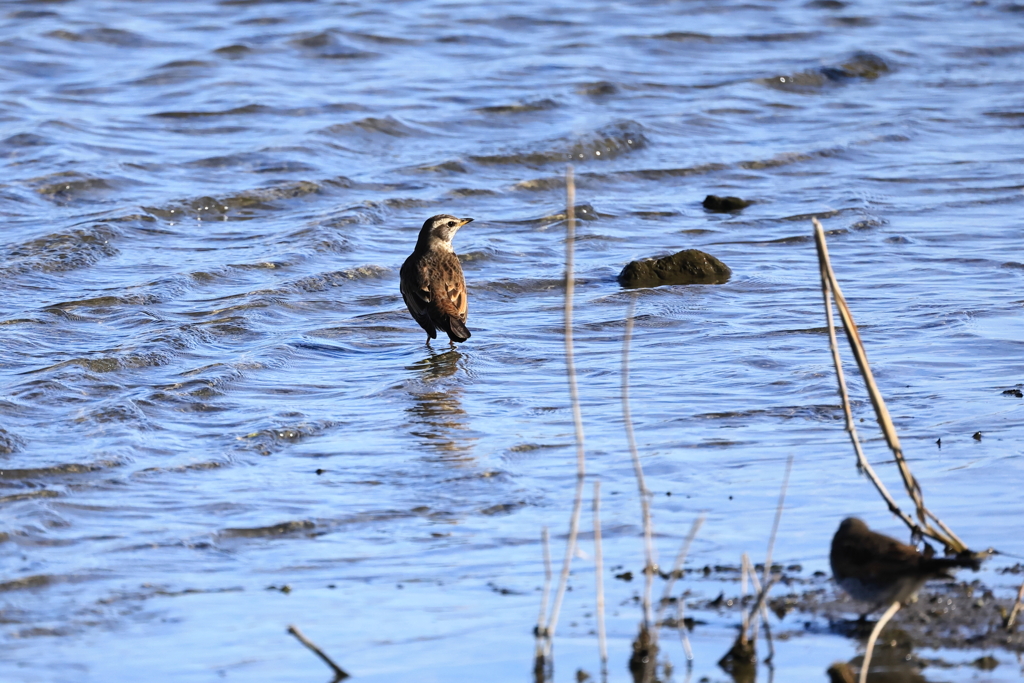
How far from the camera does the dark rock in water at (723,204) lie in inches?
514

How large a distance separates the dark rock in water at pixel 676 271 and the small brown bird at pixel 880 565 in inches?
230

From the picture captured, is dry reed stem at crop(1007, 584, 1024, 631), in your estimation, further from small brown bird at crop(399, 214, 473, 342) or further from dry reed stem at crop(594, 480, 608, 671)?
small brown bird at crop(399, 214, 473, 342)

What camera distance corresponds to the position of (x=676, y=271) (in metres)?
10.5

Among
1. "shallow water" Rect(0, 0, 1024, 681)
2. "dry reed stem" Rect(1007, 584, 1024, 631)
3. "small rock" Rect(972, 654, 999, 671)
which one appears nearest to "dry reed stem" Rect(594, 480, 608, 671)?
"shallow water" Rect(0, 0, 1024, 681)

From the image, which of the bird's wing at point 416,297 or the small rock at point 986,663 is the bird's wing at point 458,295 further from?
the small rock at point 986,663

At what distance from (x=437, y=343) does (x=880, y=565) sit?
5485 mm

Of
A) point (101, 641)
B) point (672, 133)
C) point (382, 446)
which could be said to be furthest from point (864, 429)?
point (672, 133)

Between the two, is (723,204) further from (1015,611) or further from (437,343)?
(1015,611)

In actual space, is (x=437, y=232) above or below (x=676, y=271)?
above

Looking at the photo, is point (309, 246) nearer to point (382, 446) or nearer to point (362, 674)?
point (382, 446)

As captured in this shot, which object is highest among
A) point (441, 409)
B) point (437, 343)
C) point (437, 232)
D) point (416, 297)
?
point (437, 232)

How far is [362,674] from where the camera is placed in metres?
4.25

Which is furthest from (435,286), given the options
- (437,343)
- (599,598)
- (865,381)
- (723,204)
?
(599,598)

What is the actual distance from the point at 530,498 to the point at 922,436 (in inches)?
81.5
